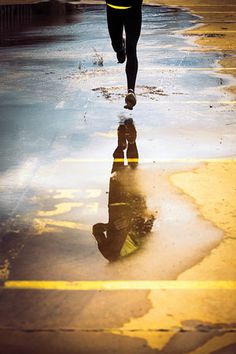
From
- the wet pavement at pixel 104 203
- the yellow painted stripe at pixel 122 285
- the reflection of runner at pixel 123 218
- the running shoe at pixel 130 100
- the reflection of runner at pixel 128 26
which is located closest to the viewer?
the wet pavement at pixel 104 203

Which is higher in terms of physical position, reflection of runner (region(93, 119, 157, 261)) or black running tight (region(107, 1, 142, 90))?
black running tight (region(107, 1, 142, 90))

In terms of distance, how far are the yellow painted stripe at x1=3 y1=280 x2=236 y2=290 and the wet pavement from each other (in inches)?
0.9

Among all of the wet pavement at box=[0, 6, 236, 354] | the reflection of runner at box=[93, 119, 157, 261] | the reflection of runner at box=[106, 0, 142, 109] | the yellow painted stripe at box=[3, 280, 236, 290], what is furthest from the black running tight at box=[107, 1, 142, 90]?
Answer: the yellow painted stripe at box=[3, 280, 236, 290]

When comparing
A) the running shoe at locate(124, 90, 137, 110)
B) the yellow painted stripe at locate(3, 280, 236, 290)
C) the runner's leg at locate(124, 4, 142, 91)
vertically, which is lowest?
the running shoe at locate(124, 90, 137, 110)

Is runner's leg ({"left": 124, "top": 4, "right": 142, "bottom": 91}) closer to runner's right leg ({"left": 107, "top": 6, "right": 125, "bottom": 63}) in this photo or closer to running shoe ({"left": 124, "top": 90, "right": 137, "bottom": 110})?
runner's right leg ({"left": 107, "top": 6, "right": 125, "bottom": 63})

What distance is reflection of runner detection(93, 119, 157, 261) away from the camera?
14.4ft

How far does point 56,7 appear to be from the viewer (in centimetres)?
2306

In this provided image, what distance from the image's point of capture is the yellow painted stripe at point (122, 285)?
3.78 meters

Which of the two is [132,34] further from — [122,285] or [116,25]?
[122,285]

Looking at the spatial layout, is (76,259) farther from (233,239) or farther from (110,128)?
(110,128)

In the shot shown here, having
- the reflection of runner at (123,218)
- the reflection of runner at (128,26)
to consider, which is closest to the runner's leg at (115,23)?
the reflection of runner at (128,26)

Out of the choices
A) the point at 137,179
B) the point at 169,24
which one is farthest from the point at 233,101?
the point at 169,24

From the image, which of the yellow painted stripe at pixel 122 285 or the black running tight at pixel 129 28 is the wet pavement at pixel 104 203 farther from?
the black running tight at pixel 129 28

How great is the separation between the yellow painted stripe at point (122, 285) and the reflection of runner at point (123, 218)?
14.8 inches
